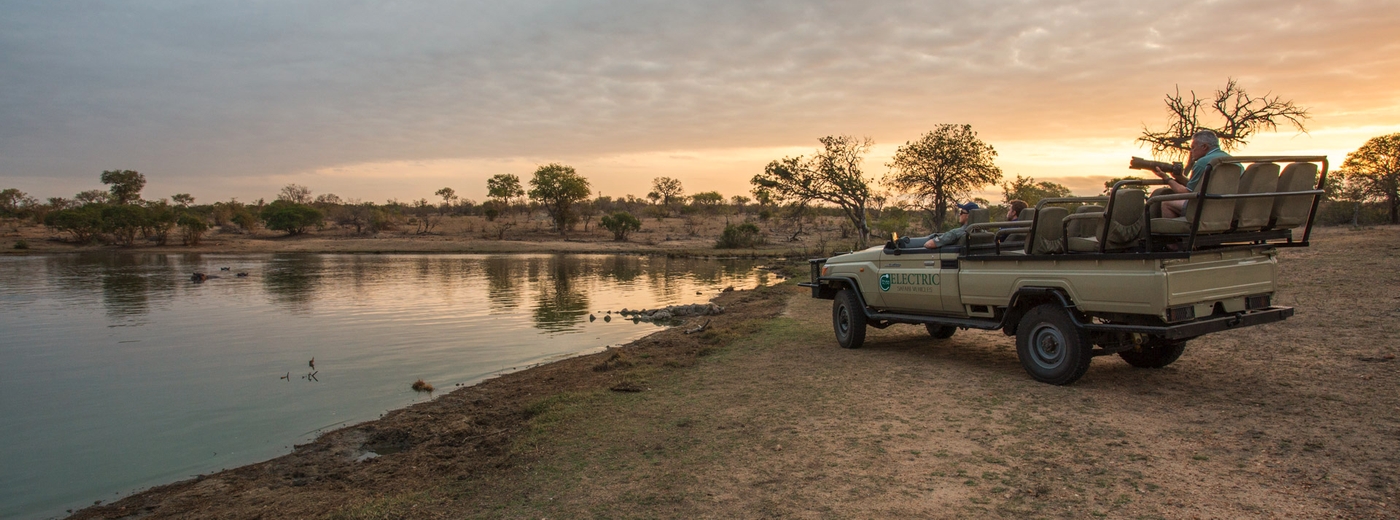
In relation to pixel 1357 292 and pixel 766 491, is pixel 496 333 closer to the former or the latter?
pixel 766 491

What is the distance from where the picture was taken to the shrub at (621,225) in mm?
68625

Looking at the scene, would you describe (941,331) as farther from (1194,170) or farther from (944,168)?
(944,168)

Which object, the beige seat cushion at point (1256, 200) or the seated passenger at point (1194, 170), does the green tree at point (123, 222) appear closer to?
the seated passenger at point (1194, 170)

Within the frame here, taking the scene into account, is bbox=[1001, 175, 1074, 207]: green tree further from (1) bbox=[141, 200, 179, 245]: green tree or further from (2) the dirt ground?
(1) bbox=[141, 200, 179, 245]: green tree

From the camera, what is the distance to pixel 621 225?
69.2 metres

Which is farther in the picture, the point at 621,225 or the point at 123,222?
the point at 621,225

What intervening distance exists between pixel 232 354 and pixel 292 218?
61.8m

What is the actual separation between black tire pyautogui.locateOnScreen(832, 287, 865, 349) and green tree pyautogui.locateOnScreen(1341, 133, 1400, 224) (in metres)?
40.9

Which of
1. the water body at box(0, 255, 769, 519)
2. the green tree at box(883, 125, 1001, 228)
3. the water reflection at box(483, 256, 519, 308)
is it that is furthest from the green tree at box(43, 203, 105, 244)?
the green tree at box(883, 125, 1001, 228)

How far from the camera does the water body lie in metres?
8.11

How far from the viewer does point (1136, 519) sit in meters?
4.02

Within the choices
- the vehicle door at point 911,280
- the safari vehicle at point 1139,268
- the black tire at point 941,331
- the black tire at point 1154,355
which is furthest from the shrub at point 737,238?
the black tire at point 1154,355

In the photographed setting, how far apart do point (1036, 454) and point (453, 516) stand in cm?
417

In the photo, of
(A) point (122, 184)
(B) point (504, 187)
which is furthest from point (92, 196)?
(B) point (504, 187)
